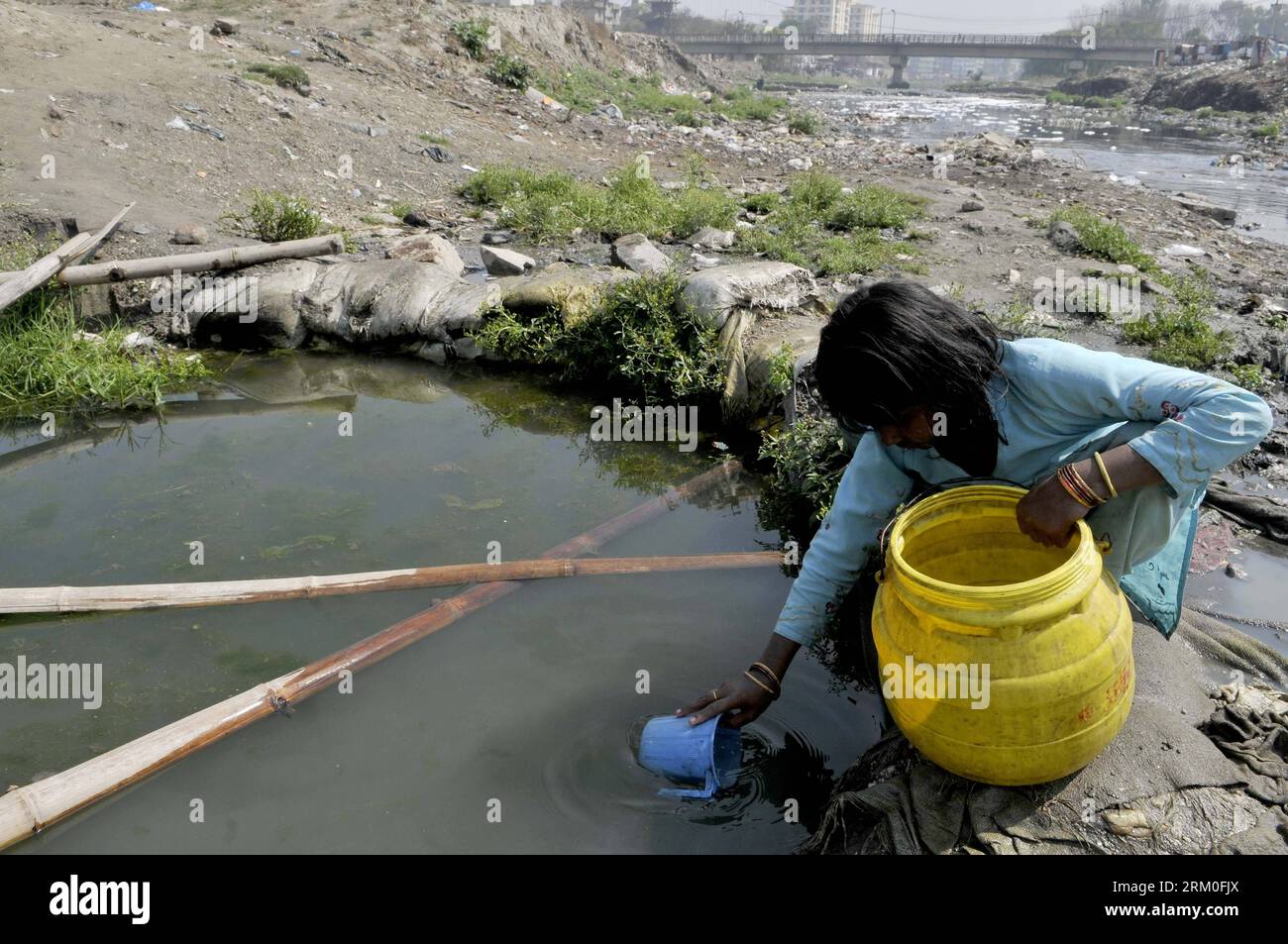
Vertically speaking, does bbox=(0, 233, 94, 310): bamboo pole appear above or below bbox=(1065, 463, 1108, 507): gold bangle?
above

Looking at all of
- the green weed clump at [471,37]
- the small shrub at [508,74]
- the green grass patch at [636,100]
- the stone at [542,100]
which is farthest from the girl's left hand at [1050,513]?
the green weed clump at [471,37]

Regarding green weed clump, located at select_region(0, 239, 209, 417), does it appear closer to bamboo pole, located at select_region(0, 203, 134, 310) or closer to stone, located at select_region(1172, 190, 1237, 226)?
bamboo pole, located at select_region(0, 203, 134, 310)

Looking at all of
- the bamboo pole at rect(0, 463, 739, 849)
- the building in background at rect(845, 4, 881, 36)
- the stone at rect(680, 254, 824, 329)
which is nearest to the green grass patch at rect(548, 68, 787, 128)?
the stone at rect(680, 254, 824, 329)

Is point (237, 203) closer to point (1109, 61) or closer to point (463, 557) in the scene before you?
point (463, 557)

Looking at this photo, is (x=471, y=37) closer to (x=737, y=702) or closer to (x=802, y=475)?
(x=802, y=475)

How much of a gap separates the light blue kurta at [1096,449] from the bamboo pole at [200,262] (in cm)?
563

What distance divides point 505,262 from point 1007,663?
6.13 meters

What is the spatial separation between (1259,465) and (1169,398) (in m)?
3.00

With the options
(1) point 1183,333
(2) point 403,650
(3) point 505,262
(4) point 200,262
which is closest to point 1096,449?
(2) point 403,650

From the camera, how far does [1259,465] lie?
4.31 m

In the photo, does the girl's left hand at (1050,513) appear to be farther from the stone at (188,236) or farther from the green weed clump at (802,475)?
the stone at (188,236)

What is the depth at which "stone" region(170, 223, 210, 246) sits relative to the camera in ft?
23.9

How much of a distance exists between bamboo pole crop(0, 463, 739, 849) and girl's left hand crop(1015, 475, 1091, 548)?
2190mm

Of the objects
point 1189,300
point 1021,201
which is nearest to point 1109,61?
point 1021,201
